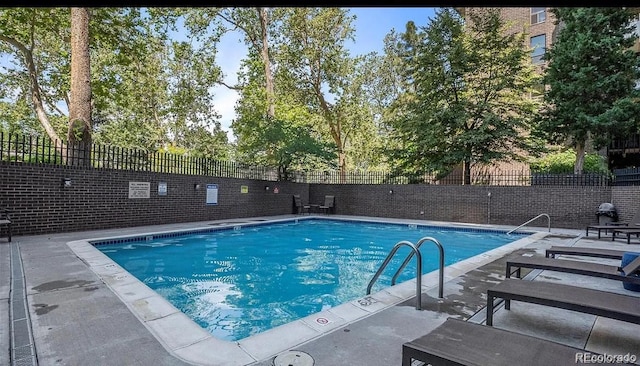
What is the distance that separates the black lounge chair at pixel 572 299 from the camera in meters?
2.39

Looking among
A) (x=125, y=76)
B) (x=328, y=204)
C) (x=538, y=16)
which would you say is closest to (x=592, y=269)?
(x=328, y=204)

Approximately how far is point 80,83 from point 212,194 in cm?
533

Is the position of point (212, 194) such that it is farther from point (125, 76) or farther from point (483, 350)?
point (483, 350)

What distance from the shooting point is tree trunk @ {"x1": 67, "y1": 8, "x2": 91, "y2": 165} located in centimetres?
991

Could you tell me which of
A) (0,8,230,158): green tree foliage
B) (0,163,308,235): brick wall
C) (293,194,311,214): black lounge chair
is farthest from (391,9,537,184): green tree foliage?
(0,8,230,158): green tree foliage

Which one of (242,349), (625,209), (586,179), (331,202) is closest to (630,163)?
(586,179)

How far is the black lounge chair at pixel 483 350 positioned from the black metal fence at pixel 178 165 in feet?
30.4

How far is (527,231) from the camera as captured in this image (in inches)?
Answer: 417

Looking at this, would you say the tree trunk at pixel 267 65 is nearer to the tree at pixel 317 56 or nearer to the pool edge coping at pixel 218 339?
the tree at pixel 317 56

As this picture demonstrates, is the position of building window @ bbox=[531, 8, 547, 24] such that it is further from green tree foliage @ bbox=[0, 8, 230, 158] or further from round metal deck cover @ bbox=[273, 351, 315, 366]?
round metal deck cover @ bbox=[273, 351, 315, 366]

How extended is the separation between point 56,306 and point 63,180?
6551 millimetres

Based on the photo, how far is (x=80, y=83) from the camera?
10117 millimetres

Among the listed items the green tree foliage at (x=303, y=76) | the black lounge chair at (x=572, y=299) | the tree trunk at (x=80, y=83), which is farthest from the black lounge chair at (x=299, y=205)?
the black lounge chair at (x=572, y=299)
